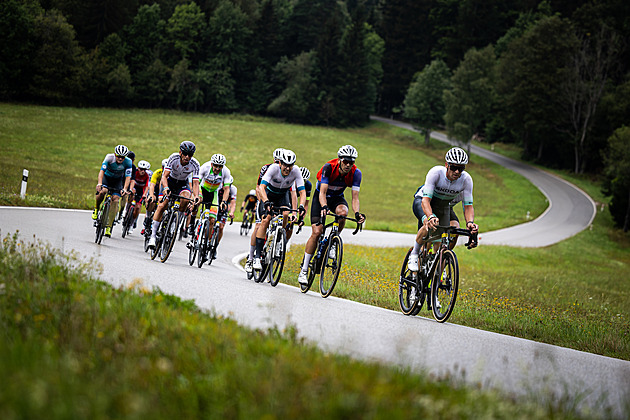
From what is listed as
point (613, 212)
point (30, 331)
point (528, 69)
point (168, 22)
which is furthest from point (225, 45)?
point (30, 331)

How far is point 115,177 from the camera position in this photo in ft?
45.5

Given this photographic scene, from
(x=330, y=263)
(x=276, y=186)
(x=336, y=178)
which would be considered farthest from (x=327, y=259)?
(x=276, y=186)

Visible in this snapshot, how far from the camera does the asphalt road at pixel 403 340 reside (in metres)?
4.64

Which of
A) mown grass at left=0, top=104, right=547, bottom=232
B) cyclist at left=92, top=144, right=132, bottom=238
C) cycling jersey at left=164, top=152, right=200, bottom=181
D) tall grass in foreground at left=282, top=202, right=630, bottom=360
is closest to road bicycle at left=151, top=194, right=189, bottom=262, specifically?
cycling jersey at left=164, top=152, right=200, bottom=181

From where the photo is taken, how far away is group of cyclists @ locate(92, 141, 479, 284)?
874 cm

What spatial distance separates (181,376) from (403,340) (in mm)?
2982

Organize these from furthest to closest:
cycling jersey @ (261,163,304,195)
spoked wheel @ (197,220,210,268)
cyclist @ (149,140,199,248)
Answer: spoked wheel @ (197,220,210,268), cyclist @ (149,140,199,248), cycling jersey @ (261,163,304,195)

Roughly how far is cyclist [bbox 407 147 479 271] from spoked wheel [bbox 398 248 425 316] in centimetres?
21

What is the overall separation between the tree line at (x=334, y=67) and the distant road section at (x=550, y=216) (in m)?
2.98

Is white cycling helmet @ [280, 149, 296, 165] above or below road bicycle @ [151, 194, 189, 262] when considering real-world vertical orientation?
above

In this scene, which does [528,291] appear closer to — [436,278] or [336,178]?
[336,178]

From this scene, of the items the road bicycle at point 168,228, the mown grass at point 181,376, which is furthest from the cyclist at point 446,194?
the road bicycle at point 168,228

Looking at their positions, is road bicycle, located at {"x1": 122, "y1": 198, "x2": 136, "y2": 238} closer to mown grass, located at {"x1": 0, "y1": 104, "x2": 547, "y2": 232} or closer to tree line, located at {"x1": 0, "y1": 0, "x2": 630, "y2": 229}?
mown grass, located at {"x1": 0, "y1": 104, "x2": 547, "y2": 232}

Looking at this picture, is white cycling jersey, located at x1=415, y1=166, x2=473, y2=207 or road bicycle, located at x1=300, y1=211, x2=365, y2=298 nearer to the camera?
white cycling jersey, located at x1=415, y1=166, x2=473, y2=207
